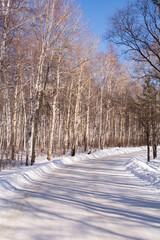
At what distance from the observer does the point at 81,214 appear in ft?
15.8

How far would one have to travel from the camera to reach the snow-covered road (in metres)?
3.79

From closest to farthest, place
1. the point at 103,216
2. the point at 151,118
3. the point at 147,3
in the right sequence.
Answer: the point at 103,216, the point at 147,3, the point at 151,118

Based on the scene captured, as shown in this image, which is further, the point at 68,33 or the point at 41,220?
the point at 68,33

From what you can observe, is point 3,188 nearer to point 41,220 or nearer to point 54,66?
point 41,220

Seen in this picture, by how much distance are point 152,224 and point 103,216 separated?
1.00 meters

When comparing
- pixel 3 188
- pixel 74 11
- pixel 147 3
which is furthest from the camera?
pixel 74 11

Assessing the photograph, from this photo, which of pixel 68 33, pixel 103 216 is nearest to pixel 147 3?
pixel 68 33

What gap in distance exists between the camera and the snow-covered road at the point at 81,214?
379cm

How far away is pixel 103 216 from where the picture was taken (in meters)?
4.71

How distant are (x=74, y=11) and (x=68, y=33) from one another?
161 centimetres

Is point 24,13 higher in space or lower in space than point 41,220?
higher

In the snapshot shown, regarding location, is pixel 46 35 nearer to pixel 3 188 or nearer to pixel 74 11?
pixel 74 11

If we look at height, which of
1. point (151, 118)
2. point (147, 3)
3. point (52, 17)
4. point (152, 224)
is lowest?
point (152, 224)

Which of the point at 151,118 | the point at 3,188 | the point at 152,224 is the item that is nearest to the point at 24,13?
the point at 3,188
